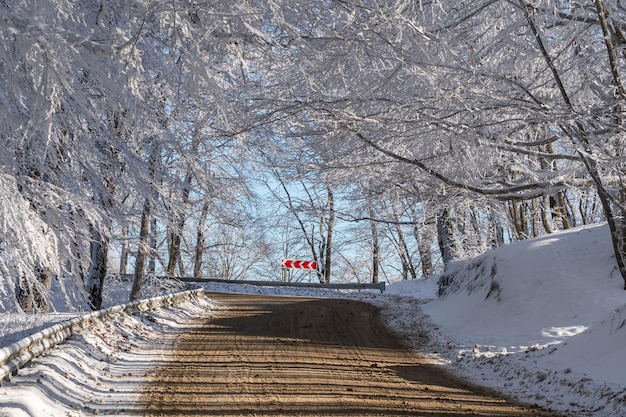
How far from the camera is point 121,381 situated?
7.95m

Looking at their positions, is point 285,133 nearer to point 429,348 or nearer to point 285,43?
point 285,43

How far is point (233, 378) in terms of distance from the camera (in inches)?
324

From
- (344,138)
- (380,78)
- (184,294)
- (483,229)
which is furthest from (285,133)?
(483,229)

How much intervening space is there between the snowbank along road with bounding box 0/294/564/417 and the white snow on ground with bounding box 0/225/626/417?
0.15ft

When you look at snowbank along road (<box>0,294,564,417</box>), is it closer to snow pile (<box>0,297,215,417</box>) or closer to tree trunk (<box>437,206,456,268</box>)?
snow pile (<box>0,297,215,417</box>)

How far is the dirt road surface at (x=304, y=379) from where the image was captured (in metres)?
6.73

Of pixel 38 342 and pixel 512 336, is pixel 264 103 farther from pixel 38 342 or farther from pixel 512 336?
pixel 512 336

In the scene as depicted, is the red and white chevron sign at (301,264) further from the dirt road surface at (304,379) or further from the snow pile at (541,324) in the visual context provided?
the dirt road surface at (304,379)

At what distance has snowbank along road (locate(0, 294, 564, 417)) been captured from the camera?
258 inches

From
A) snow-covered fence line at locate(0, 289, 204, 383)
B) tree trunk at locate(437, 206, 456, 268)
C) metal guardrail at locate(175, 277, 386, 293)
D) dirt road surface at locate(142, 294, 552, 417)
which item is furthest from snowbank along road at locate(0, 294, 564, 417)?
metal guardrail at locate(175, 277, 386, 293)

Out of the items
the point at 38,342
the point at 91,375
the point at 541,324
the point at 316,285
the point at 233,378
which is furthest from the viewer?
the point at 316,285

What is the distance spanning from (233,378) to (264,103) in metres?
3.93

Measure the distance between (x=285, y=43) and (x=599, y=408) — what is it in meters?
5.89

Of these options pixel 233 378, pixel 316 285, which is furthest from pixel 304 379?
pixel 316 285
